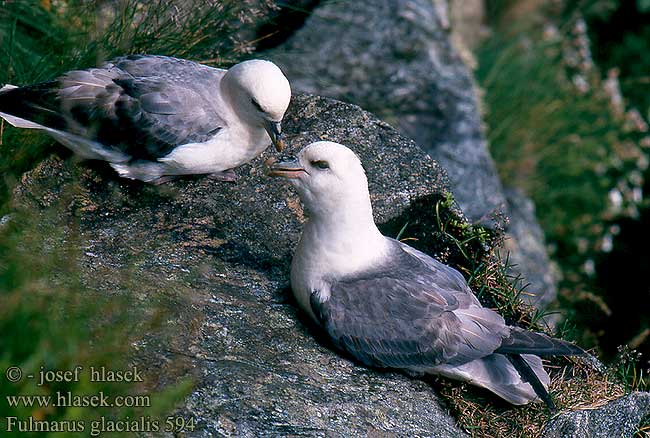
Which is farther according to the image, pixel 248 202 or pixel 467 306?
pixel 248 202

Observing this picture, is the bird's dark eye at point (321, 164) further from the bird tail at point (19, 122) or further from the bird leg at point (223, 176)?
the bird tail at point (19, 122)

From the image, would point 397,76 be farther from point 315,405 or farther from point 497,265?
point 315,405

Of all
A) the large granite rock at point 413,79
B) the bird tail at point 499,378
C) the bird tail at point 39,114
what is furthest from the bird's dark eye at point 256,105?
the large granite rock at point 413,79

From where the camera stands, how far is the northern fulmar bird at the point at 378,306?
117 inches

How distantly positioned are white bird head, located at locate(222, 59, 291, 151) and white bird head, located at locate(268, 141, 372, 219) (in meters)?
0.48

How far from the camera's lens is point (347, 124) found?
13.0 feet

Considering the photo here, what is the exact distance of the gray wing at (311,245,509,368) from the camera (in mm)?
2971

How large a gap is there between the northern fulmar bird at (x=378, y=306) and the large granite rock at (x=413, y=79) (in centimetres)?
222

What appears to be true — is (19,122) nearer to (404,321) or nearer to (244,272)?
(244,272)

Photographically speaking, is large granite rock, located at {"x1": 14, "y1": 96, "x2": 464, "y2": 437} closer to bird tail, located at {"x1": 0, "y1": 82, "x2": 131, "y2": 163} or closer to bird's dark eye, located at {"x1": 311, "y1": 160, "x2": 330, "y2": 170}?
bird tail, located at {"x1": 0, "y1": 82, "x2": 131, "y2": 163}

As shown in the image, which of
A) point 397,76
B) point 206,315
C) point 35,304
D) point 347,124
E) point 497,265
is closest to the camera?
point 35,304

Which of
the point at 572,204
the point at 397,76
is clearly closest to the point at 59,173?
the point at 397,76

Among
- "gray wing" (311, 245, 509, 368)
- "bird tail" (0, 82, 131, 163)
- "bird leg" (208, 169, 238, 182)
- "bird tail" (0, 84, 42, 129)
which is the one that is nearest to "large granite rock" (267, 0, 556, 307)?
"bird leg" (208, 169, 238, 182)

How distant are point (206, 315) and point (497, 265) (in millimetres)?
1268
